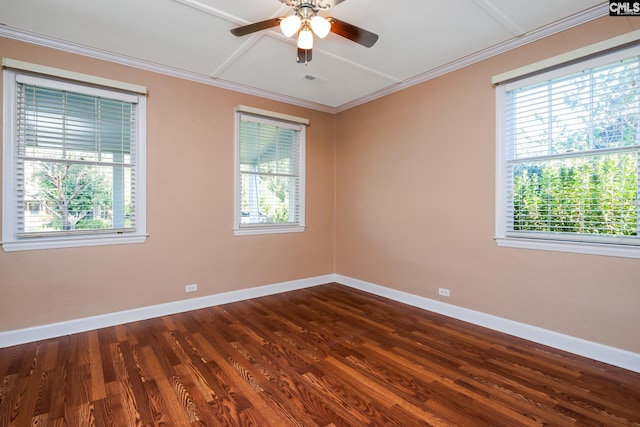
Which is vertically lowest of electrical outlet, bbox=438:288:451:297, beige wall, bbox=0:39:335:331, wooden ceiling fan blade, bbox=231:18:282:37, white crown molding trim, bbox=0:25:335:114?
electrical outlet, bbox=438:288:451:297

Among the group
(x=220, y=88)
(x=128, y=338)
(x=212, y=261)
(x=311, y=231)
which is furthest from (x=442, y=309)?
(x=220, y=88)

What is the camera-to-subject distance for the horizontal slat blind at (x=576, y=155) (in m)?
2.41

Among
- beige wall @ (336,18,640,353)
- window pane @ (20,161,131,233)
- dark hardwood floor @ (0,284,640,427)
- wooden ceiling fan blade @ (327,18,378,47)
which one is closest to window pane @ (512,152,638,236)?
beige wall @ (336,18,640,353)

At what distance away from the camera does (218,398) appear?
6.66ft

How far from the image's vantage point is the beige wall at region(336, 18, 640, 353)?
2541 mm

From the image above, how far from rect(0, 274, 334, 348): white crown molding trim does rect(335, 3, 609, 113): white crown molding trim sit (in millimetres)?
3084

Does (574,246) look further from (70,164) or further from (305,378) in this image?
(70,164)

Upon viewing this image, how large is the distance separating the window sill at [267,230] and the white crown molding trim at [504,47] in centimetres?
219

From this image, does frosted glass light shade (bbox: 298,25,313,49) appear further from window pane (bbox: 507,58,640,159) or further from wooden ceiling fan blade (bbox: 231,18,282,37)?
window pane (bbox: 507,58,640,159)

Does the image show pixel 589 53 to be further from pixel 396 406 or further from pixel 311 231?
pixel 311 231

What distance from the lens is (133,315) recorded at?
334cm

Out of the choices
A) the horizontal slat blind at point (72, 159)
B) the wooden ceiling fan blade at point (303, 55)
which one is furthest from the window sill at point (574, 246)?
the horizontal slat blind at point (72, 159)

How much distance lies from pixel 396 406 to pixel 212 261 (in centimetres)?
275

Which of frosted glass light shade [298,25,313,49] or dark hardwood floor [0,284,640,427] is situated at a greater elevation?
frosted glass light shade [298,25,313,49]
